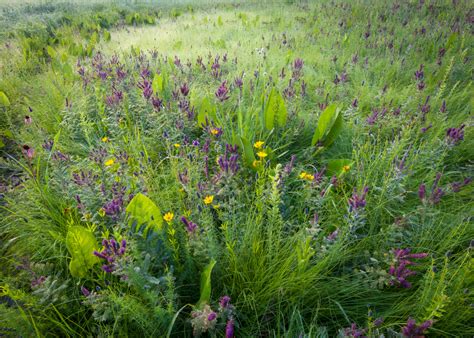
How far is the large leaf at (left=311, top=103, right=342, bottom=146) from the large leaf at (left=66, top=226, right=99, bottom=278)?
1.59 meters

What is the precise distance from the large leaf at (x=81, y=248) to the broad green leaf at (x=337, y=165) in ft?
4.81

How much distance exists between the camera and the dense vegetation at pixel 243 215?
46.7 inches

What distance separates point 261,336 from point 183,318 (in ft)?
1.18

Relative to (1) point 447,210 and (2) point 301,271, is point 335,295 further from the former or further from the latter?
(1) point 447,210

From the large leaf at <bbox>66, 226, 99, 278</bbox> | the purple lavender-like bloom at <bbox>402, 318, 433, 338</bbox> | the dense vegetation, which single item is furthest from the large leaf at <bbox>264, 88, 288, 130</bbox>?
the purple lavender-like bloom at <bbox>402, 318, 433, 338</bbox>

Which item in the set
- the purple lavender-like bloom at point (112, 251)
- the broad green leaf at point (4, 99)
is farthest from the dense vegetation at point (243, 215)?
the broad green leaf at point (4, 99)

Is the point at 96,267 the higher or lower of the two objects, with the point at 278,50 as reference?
lower

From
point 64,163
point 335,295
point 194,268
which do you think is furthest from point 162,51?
point 335,295

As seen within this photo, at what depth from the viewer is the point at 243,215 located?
1.64 m

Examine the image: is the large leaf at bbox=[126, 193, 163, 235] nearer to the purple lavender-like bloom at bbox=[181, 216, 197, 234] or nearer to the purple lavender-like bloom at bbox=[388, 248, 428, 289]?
the purple lavender-like bloom at bbox=[181, 216, 197, 234]

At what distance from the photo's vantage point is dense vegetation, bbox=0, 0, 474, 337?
46.7 inches

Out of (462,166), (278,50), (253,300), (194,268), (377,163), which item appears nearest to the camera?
(253,300)

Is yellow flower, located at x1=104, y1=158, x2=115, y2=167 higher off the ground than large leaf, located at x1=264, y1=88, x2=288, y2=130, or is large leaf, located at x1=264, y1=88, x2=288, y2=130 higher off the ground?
large leaf, located at x1=264, y1=88, x2=288, y2=130

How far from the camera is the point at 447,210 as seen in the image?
5.61ft
